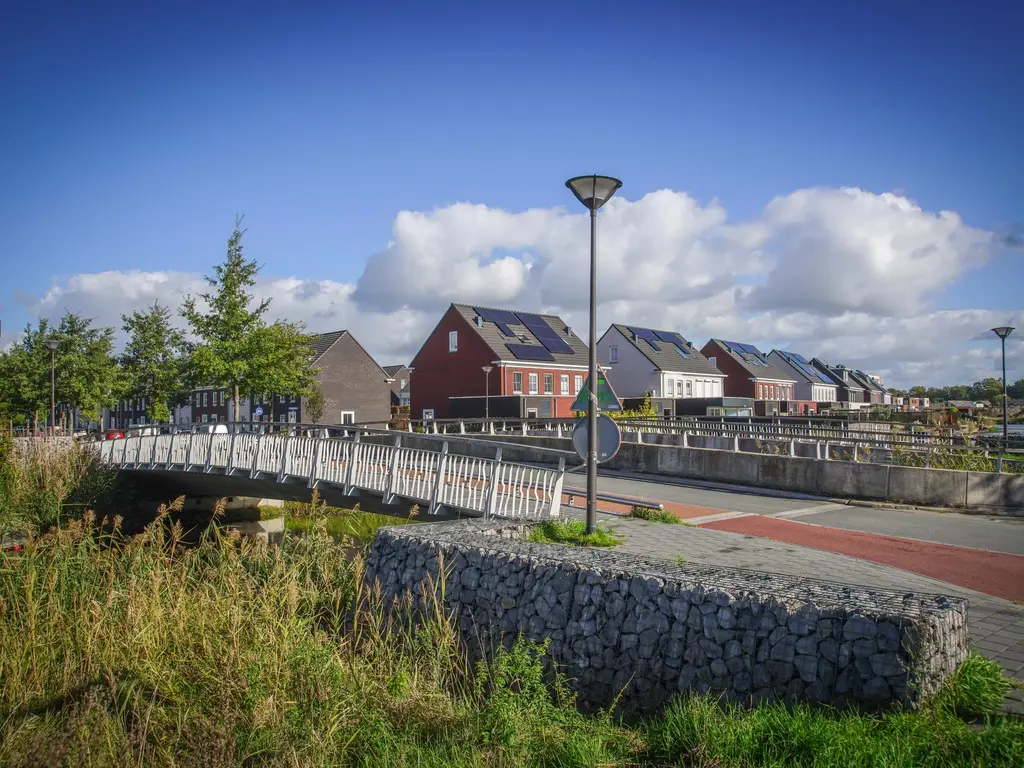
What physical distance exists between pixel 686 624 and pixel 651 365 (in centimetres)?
5587

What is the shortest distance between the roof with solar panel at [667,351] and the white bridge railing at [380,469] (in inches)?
1798

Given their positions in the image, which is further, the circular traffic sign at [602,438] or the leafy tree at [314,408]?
the leafy tree at [314,408]

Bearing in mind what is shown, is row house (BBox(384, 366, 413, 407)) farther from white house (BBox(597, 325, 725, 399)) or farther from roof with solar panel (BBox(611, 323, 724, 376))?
roof with solar panel (BBox(611, 323, 724, 376))

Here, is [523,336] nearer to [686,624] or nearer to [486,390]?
[486,390]

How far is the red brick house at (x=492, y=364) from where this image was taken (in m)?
51.0

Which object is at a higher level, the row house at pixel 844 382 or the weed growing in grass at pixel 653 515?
the row house at pixel 844 382

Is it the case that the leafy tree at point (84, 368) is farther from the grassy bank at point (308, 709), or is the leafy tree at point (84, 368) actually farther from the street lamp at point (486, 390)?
the grassy bank at point (308, 709)

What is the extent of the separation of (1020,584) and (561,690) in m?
6.41

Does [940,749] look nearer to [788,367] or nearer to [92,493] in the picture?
[92,493]

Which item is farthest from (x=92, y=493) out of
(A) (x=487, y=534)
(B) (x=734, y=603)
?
(B) (x=734, y=603)

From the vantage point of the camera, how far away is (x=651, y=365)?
6041cm

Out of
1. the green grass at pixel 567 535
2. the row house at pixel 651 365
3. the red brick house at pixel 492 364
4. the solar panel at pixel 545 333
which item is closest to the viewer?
the green grass at pixel 567 535

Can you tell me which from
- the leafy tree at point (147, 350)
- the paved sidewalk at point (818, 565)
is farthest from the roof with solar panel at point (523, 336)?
the paved sidewalk at point (818, 565)

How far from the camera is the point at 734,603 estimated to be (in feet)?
Answer: 17.6
